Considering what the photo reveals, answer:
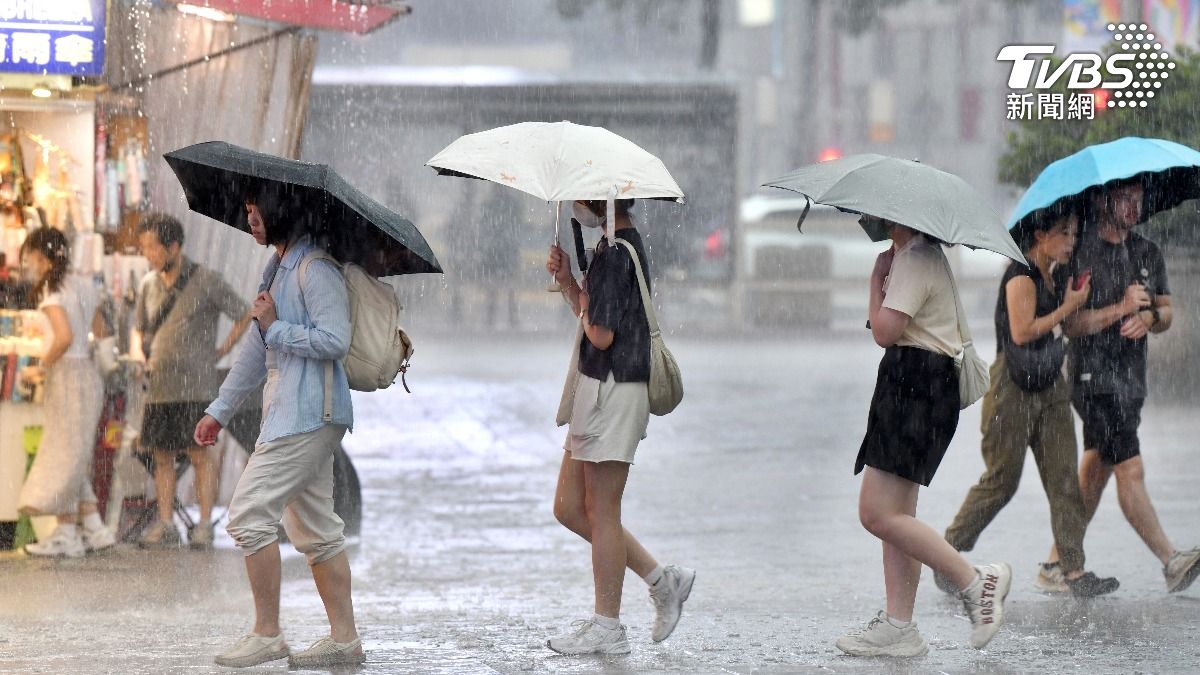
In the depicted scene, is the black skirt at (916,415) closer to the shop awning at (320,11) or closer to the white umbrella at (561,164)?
the white umbrella at (561,164)

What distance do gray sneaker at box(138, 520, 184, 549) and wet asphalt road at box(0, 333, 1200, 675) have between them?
179 millimetres

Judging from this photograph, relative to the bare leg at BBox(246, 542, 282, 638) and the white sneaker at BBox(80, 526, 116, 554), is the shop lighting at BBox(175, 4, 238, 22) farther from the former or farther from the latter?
Result: the bare leg at BBox(246, 542, 282, 638)

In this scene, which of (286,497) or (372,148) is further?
(372,148)

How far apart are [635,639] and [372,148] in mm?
18453

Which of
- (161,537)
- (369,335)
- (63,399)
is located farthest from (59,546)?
(369,335)

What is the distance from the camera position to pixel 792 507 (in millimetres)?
9625

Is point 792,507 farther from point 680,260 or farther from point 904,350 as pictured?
point 680,260

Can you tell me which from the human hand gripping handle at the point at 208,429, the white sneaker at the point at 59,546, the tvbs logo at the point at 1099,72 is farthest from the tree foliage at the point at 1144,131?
the human hand gripping handle at the point at 208,429

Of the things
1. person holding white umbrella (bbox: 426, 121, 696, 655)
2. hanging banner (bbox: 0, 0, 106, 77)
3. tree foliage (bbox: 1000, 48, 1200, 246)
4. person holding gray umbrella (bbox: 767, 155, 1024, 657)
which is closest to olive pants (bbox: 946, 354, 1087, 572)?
person holding gray umbrella (bbox: 767, 155, 1024, 657)

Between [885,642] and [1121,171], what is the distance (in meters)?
2.18

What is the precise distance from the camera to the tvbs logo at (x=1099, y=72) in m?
13.2

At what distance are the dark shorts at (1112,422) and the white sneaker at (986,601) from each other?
4.83 ft

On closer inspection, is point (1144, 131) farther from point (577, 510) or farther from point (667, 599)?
point (577, 510)

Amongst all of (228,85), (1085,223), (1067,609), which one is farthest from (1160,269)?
(228,85)
